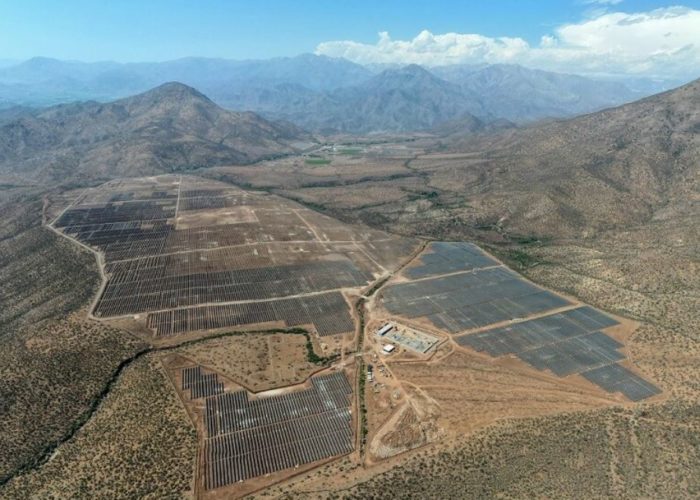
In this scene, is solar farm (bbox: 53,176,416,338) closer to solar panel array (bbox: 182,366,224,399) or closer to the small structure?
the small structure

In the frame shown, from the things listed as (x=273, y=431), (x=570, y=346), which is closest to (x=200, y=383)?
(x=273, y=431)

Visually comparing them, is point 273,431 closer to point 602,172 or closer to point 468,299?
point 468,299

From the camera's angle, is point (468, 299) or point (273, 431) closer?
point (273, 431)

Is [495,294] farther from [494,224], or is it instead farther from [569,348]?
[494,224]

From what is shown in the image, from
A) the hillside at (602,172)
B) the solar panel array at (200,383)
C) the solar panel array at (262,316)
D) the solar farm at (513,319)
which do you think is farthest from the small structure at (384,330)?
the hillside at (602,172)

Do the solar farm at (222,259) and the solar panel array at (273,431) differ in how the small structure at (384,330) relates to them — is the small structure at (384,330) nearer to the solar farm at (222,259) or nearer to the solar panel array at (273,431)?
the solar farm at (222,259)
